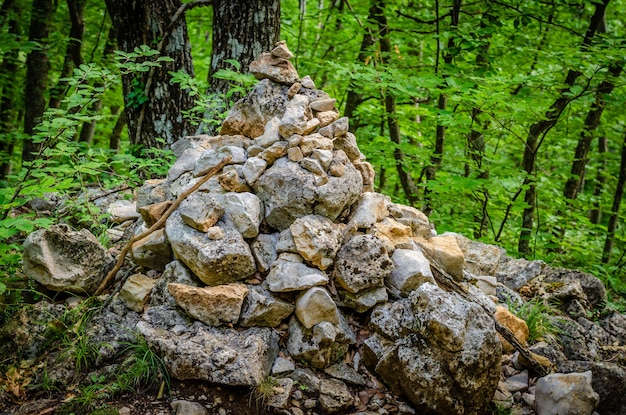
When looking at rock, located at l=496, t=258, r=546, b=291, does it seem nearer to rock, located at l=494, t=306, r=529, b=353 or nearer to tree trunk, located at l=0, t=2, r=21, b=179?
rock, located at l=494, t=306, r=529, b=353

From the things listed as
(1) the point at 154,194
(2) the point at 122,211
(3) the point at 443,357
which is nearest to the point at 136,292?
(1) the point at 154,194

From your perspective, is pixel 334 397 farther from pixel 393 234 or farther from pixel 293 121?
pixel 293 121

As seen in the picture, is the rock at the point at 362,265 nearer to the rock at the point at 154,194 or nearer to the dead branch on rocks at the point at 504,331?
the dead branch on rocks at the point at 504,331

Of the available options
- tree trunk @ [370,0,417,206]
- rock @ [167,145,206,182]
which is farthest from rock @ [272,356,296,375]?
tree trunk @ [370,0,417,206]

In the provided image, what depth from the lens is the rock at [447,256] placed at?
3246 mm

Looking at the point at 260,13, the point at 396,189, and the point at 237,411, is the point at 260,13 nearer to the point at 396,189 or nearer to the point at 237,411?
the point at 237,411

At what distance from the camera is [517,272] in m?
4.00

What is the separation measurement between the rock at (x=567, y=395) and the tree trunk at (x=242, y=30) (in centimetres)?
396

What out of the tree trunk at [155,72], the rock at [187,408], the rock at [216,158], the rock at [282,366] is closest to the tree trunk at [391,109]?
the tree trunk at [155,72]

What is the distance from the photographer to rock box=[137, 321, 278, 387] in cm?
235

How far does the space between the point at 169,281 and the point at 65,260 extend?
752 mm

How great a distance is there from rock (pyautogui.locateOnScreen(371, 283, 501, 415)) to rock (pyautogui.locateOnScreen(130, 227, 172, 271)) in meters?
1.53

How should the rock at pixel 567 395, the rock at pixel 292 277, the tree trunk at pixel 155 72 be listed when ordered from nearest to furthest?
the rock at pixel 567 395 → the rock at pixel 292 277 → the tree trunk at pixel 155 72

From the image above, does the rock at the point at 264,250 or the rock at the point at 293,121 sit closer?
the rock at the point at 264,250
